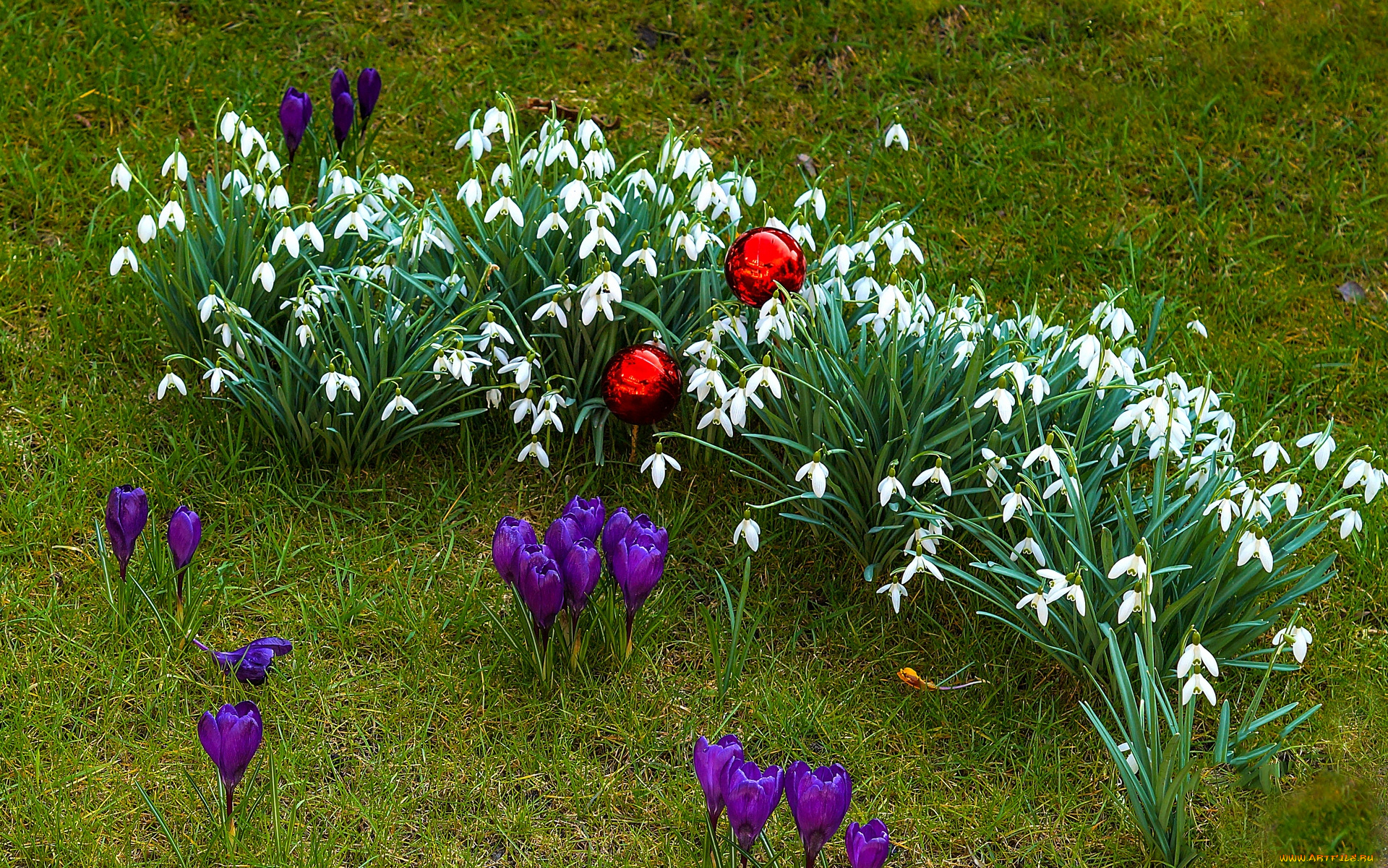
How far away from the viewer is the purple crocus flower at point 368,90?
367 centimetres

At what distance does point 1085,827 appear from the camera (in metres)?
2.56

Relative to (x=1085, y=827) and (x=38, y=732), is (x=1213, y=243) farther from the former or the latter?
(x=38, y=732)

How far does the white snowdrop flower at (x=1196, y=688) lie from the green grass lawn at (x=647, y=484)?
313 mm

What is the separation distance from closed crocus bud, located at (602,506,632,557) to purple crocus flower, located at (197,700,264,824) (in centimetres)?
75

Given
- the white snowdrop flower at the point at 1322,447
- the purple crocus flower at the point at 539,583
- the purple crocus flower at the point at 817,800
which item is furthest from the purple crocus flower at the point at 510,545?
the white snowdrop flower at the point at 1322,447

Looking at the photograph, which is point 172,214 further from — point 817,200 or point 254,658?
point 817,200

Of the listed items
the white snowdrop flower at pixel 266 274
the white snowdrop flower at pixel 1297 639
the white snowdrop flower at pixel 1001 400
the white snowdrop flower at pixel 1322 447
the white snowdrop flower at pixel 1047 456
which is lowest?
the white snowdrop flower at pixel 1297 639

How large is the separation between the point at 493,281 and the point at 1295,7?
3441mm

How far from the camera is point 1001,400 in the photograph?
269cm

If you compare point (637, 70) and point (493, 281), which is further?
point (637, 70)

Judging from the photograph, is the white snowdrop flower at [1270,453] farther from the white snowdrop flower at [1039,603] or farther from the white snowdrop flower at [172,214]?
the white snowdrop flower at [172,214]

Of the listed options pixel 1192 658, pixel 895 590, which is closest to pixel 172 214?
pixel 895 590

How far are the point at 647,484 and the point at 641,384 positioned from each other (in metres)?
0.41

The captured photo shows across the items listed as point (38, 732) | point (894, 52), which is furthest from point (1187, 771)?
point (894, 52)
